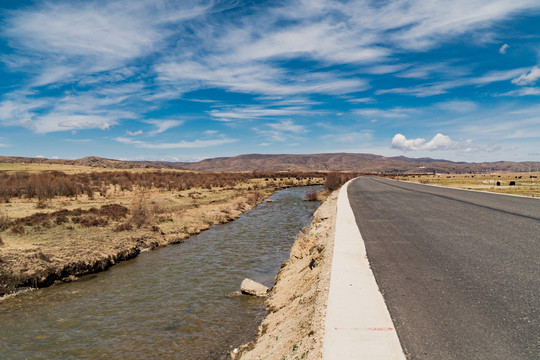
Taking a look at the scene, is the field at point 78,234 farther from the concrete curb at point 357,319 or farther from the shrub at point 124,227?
the concrete curb at point 357,319

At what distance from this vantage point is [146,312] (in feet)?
28.1

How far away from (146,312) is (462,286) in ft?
27.4

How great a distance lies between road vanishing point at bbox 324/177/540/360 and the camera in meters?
3.27

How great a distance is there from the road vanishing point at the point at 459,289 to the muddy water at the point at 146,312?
13.0 ft

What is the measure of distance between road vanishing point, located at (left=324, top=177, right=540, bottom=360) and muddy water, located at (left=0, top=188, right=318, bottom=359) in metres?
3.95

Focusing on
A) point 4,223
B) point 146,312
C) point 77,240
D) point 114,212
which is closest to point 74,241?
point 77,240

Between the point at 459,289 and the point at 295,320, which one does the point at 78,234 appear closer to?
the point at 295,320

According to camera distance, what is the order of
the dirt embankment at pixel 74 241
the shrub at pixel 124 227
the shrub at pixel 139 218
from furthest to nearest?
the shrub at pixel 139 218 → the shrub at pixel 124 227 → the dirt embankment at pixel 74 241

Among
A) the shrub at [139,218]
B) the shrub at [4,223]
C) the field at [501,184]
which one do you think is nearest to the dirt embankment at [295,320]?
the shrub at [139,218]

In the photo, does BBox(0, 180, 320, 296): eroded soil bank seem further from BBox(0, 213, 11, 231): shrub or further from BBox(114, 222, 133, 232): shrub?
BBox(0, 213, 11, 231): shrub

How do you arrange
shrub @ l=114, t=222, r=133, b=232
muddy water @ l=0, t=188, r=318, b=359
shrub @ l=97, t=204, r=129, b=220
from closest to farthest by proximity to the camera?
1. muddy water @ l=0, t=188, r=318, b=359
2. shrub @ l=114, t=222, r=133, b=232
3. shrub @ l=97, t=204, r=129, b=220

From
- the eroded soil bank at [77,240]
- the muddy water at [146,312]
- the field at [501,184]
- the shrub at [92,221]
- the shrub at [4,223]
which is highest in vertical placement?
the field at [501,184]

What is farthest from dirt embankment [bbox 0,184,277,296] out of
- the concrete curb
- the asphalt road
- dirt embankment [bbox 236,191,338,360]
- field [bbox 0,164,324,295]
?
the asphalt road

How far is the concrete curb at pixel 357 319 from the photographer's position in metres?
3.22
